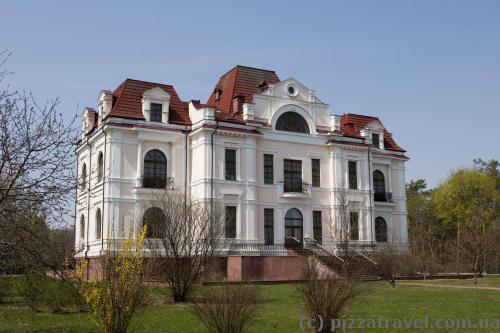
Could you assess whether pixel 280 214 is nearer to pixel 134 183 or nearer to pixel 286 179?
pixel 286 179

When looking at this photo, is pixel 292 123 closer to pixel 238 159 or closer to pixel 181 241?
pixel 238 159

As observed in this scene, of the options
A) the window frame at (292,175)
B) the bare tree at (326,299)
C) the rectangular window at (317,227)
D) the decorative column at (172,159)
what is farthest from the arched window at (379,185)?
the bare tree at (326,299)

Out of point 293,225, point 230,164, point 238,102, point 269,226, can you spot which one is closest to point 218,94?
point 238,102

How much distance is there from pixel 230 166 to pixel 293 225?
19.0 ft

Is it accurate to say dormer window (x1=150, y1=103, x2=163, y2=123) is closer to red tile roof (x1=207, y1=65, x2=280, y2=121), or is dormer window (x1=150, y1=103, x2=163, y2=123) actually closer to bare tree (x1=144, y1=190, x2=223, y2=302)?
red tile roof (x1=207, y1=65, x2=280, y2=121)

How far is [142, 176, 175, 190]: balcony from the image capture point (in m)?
32.7

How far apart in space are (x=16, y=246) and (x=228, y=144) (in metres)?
23.3

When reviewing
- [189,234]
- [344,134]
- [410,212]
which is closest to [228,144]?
[344,134]

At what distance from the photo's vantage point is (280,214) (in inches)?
1371

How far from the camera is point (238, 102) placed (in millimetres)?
35906

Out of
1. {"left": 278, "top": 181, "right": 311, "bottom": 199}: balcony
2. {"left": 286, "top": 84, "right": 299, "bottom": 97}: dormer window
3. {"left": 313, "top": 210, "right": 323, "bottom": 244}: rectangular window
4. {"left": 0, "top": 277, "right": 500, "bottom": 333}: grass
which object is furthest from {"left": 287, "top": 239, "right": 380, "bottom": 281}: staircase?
{"left": 286, "top": 84, "right": 299, "bottom": 97}: dormer window

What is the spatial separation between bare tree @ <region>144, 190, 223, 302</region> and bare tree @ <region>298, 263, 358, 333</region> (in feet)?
31.3

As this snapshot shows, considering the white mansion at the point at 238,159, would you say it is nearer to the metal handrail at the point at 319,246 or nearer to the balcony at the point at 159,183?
the balcony at the point at 159,183

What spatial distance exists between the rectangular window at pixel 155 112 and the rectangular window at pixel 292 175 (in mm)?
8516
